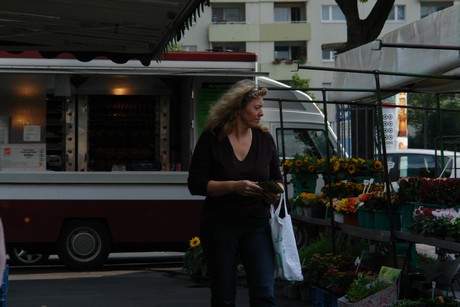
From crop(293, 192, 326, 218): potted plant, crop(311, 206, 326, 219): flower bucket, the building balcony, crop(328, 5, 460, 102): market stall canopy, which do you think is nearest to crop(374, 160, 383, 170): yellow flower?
crop(293, 192, 326, 218): potted plant

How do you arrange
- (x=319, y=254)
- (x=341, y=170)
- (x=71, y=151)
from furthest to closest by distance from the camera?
(x=71, y=151) < (x=341, y=170) < (x=319, y=254)

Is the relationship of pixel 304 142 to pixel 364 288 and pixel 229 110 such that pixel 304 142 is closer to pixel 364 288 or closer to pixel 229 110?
pixel 364 288

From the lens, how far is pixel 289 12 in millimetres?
56125

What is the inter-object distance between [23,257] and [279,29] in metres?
41.3

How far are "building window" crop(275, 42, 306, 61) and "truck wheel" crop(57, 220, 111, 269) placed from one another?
4241 centimetres

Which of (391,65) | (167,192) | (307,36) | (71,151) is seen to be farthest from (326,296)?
(307,36)

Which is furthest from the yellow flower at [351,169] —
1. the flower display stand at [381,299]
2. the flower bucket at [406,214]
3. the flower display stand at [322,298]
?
the flower display stand at [381,299]

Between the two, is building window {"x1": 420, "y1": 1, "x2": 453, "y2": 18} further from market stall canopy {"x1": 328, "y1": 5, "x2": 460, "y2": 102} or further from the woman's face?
the woman's face

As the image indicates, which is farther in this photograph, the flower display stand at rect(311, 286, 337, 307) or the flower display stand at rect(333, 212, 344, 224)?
the flower display stand at rect(333, 212, 344, 224)

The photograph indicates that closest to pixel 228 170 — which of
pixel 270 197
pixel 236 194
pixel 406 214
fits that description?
pixel 236 194

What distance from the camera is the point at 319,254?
1030 centimetres

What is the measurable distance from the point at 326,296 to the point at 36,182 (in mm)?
5814

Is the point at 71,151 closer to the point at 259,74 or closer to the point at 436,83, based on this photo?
the point at 259,74

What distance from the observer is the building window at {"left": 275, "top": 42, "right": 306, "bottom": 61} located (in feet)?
183
